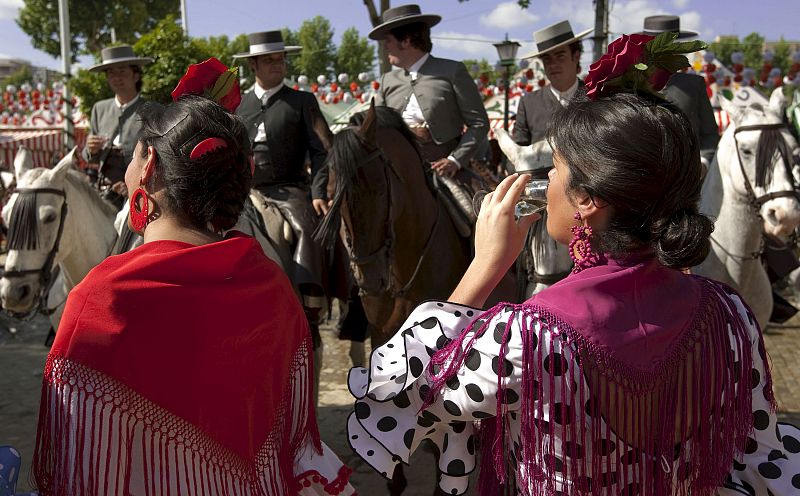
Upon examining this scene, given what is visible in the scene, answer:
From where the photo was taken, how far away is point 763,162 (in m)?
4.14

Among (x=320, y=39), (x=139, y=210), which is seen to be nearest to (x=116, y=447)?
(x=139, y=210)

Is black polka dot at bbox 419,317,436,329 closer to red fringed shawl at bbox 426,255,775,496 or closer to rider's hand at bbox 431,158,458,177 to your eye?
red fringed shawl at bbox 426,255,775,496

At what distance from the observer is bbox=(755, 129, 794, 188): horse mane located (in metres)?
4.12

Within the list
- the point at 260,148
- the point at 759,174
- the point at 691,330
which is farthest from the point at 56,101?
the point at 691,330

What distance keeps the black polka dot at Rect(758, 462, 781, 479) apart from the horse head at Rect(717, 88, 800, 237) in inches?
118

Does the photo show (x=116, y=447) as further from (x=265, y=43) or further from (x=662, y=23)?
(x=662, y=23)

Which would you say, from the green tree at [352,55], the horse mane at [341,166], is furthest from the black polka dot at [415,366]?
the green tree at [352,55]

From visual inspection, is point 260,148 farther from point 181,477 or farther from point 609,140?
point 609,140

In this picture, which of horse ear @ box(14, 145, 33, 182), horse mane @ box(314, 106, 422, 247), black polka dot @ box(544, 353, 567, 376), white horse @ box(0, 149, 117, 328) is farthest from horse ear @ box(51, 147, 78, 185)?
black polka dot @ box(544, 353, 567, 376)

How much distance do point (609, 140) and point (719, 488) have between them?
824 millimetres

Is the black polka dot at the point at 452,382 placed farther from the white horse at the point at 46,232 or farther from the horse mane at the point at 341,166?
the white horse at the point at 46,232

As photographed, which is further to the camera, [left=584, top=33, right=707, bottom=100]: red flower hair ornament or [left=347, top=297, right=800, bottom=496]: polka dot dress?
[left=584, top=33, right=707, bottom=100]: red flower hair ornament

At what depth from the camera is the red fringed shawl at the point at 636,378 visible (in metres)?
1.31

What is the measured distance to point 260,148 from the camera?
4.89 metres
